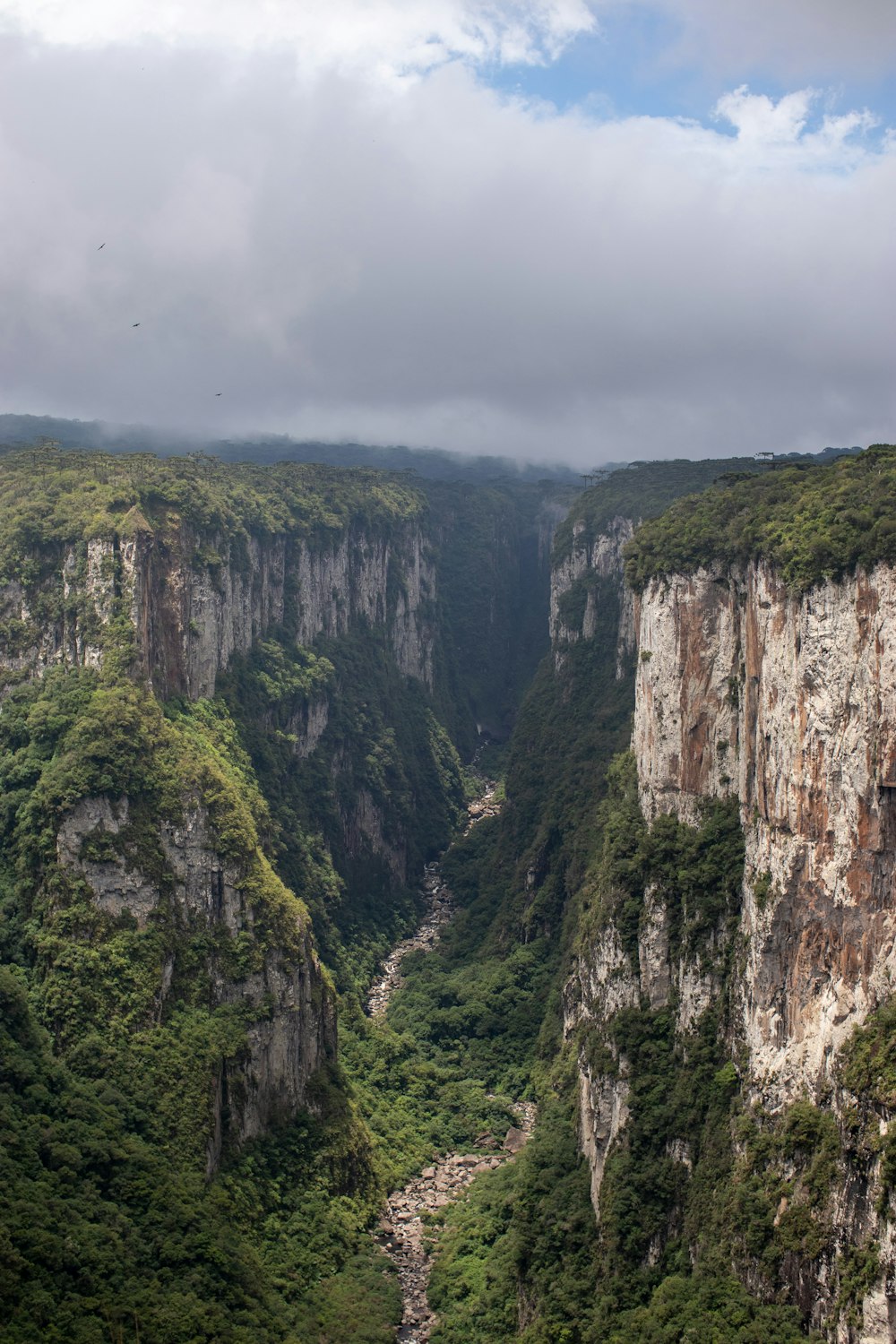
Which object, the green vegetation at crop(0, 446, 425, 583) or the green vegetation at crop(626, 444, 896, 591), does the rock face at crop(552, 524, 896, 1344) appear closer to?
the green vegetation at crop(626, 444, 896, 591)

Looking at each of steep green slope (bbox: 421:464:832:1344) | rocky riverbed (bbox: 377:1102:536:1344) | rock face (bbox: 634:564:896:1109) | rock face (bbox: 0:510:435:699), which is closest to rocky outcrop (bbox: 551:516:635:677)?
rock face (bbox: 0:510:435:699)

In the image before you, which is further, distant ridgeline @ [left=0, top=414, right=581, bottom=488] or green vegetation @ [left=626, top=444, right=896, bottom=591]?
distant ridgeline @ [left=0, top=414, right=581, bottom=488]

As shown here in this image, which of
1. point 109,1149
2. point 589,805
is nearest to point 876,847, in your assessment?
point 109,1149

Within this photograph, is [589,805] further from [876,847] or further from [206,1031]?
[876,847]

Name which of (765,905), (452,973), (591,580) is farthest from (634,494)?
(765,905)

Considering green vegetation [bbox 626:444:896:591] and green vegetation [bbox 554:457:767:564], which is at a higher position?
green vegetation [bbox 554:457:767:564]

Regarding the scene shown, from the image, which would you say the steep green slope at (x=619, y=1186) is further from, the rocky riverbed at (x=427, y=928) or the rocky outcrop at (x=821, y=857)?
the rocky riverbed at (x=427, y=928)

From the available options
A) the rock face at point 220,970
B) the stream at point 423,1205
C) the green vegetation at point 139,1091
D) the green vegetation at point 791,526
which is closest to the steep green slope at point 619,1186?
the stream at point 423,1205
